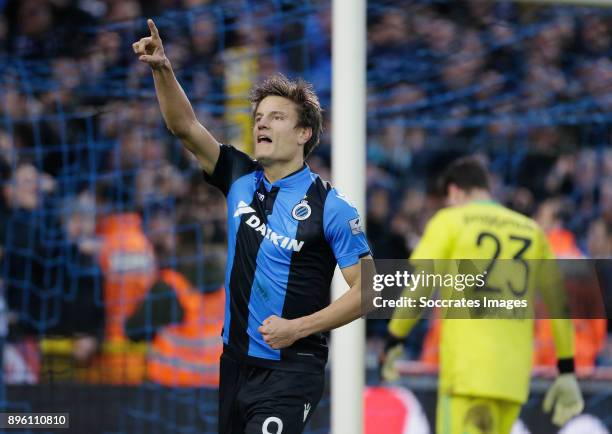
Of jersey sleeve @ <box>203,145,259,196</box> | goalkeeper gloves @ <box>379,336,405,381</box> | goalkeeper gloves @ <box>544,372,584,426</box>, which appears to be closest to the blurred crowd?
goalkeeper gloves @ <box>379,336,405,381</box>

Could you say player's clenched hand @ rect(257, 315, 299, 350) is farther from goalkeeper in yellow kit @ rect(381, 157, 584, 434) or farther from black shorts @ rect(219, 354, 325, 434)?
goalkeeper in yellow kit @ rect(381, 157, 584, 434)

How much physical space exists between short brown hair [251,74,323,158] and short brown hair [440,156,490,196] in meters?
1.67

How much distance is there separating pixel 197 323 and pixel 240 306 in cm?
251

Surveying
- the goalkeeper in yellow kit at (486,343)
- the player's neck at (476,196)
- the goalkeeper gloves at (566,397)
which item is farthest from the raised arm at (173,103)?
the goalkeeper gloves at (566,397)

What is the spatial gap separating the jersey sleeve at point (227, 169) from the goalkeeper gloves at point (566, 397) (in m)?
2.35

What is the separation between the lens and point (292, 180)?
13.1 feet

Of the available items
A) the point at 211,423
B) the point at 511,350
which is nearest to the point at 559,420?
the point at 511,350

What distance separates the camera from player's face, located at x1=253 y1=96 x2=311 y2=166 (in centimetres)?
394

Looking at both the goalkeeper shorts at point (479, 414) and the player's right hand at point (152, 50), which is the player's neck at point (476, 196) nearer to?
the goalkeeper shorts at point (479, 414)

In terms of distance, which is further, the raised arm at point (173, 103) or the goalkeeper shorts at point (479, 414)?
the goalkeeper shorts at point (479, 414)

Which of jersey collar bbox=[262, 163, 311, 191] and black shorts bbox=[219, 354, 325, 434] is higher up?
jersey collar bbox=[262, 163, 311, 191]

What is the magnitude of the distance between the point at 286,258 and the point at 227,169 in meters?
0.45

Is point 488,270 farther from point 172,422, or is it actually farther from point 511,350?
point 172,422

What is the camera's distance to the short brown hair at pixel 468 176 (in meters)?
5.60
